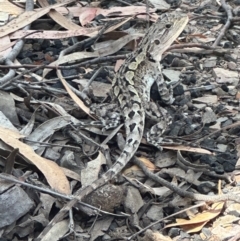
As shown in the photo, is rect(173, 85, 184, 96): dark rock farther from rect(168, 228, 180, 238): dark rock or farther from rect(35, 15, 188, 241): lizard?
rect(168, 228, 180, 238): dark rock

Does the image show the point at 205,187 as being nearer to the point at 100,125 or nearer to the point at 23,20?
the point at 100,125

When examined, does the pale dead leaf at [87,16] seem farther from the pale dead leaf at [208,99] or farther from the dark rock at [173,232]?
the dark rock at [173,232]

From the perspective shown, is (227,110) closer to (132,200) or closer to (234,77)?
(234,77)

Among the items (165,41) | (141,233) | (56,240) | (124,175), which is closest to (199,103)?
(165,41)

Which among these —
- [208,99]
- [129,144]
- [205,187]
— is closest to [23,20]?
[208,99]

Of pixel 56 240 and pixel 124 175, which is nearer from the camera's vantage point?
pixel 56 240

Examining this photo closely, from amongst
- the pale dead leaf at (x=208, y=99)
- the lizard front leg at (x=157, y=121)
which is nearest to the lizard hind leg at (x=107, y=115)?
the lizard front leg at (x=157, y=121)
